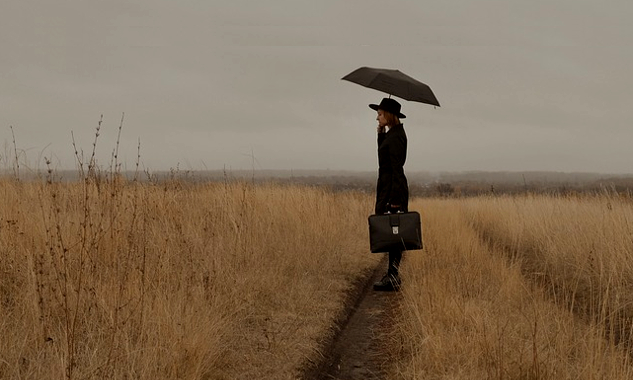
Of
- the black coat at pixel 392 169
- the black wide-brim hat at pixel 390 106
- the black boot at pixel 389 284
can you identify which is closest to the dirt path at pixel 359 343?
the black boot at pixel 389 284

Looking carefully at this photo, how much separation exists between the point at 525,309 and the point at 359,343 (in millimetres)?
1736

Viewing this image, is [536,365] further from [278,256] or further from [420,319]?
[278,256]

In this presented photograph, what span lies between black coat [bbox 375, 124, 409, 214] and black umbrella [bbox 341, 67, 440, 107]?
402 mm

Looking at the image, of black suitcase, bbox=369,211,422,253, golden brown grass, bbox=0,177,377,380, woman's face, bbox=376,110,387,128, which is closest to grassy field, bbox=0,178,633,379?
golden brown grass, bbox=0,177,377,380

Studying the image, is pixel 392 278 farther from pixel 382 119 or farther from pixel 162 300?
pixel 162 300

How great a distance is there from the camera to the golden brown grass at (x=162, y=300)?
9.55 feet

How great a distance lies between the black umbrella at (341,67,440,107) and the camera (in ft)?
17.7

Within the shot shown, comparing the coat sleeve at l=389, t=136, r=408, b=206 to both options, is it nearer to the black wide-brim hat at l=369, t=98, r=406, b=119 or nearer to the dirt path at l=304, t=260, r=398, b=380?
the black wide-brim hat at l=369, t=98, r=406, b=119

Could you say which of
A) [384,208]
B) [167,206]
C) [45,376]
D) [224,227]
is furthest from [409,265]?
[45,376]

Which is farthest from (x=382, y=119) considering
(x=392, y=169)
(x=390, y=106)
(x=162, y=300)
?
(x=162, y=300)

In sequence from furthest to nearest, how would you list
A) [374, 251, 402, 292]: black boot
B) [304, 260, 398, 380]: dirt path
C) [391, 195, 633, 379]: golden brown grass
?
1. [374, 251, 402, 292]: black boot
2. [304, 260, 398, 380]: dirt path
3. [391, 195, 633, 379]: golden brown grass

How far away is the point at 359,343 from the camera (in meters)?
4.10

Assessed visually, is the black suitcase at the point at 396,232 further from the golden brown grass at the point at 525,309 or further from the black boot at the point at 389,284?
the black boot at the point at 389,284

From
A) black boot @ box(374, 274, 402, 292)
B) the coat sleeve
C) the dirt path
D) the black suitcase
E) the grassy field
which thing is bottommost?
the dirt path
